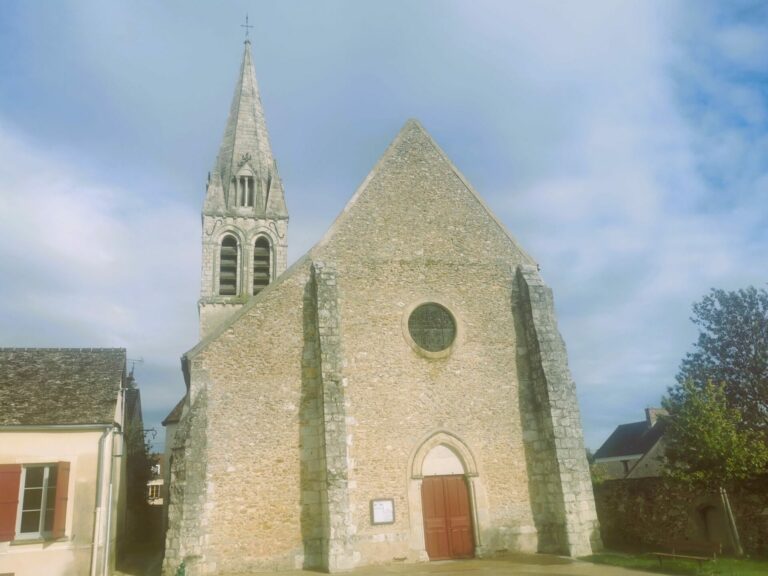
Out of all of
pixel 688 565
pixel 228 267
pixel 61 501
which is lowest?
pixel 688 565

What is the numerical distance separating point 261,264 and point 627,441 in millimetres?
26712

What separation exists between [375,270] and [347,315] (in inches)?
59.4

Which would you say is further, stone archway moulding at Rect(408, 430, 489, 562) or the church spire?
the church spire

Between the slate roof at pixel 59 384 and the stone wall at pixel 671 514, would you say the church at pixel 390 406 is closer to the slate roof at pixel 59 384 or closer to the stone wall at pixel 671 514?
the slate roof at pixel 59 384

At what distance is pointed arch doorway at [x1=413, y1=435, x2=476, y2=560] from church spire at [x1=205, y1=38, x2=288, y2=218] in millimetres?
18537

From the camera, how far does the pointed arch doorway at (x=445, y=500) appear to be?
44.6 ft

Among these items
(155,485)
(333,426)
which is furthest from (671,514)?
(155,485)

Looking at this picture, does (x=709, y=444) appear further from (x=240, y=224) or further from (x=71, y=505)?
(x=240, y=224)

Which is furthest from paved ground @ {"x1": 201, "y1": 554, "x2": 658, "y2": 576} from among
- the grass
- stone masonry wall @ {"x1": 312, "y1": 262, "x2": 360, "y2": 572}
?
stone masonry wall @ {"x1": 312, "y1": 262, "x2": 360, "y2": 572}

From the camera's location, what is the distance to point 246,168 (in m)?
30.1

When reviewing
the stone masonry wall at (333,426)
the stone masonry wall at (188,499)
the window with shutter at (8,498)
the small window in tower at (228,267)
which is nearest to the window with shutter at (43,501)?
the window with shutter at (8,498)

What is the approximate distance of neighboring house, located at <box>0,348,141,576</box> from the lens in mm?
11500

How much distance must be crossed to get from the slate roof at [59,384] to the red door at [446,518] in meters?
7.62

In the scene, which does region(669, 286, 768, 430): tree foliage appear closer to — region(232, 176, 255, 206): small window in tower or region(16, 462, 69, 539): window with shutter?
region(16, 462, 69, 539): window with shutter
